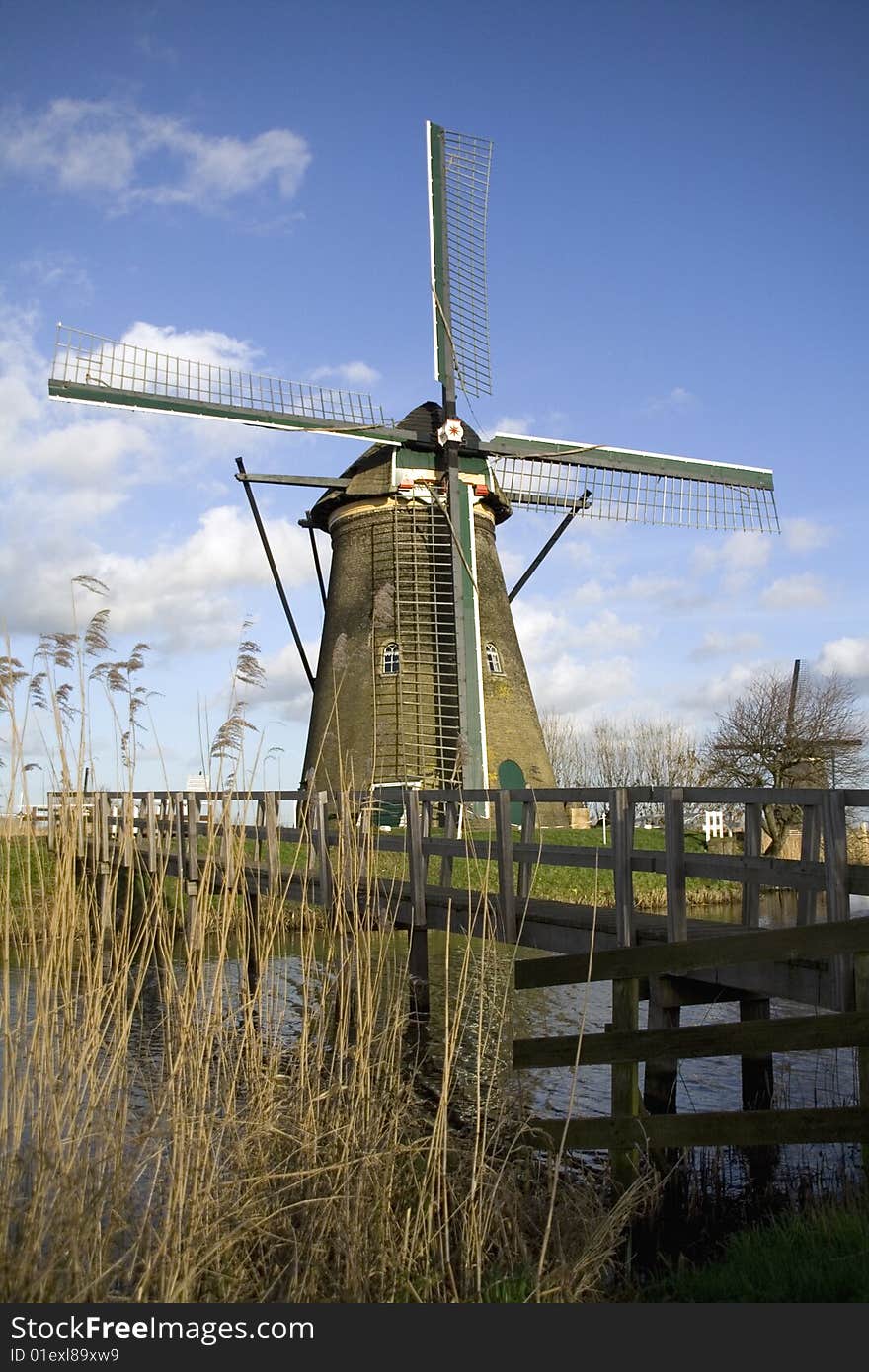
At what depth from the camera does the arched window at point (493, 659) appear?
67.2 feet

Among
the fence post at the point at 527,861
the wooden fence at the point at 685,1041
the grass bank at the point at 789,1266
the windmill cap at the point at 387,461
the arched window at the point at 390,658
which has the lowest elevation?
the grass bank at the point at 789,1266

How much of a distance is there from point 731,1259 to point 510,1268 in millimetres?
818

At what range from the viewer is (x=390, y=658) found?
19.7 metres

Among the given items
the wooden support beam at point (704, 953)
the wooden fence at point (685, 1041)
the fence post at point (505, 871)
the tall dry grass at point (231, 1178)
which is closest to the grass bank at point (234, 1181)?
the tall dry grass at point (231, 1178)

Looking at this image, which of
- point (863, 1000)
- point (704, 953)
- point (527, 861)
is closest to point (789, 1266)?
point (863, 1000)

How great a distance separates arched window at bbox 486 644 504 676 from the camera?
20484mm

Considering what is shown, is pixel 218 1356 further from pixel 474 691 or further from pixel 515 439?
pixel 515 439

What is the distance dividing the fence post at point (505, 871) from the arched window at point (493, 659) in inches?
513

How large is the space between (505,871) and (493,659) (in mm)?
13321

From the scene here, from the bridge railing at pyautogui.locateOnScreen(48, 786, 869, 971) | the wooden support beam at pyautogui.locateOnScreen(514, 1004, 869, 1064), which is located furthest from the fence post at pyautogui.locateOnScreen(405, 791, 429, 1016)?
the wooden support beam at pyautogui.locateOnScreen(514, 1004, 869, 1064)

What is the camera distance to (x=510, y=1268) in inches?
154

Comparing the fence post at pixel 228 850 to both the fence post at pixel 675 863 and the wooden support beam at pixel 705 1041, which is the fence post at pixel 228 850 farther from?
the fence post at pixel 675 863

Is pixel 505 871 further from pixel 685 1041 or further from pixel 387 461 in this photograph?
pixel 387 461

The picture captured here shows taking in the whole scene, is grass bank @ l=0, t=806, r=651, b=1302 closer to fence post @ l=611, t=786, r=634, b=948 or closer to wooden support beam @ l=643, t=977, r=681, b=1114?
wooden support beam @ l=643, t=977, r=681, b=1114
